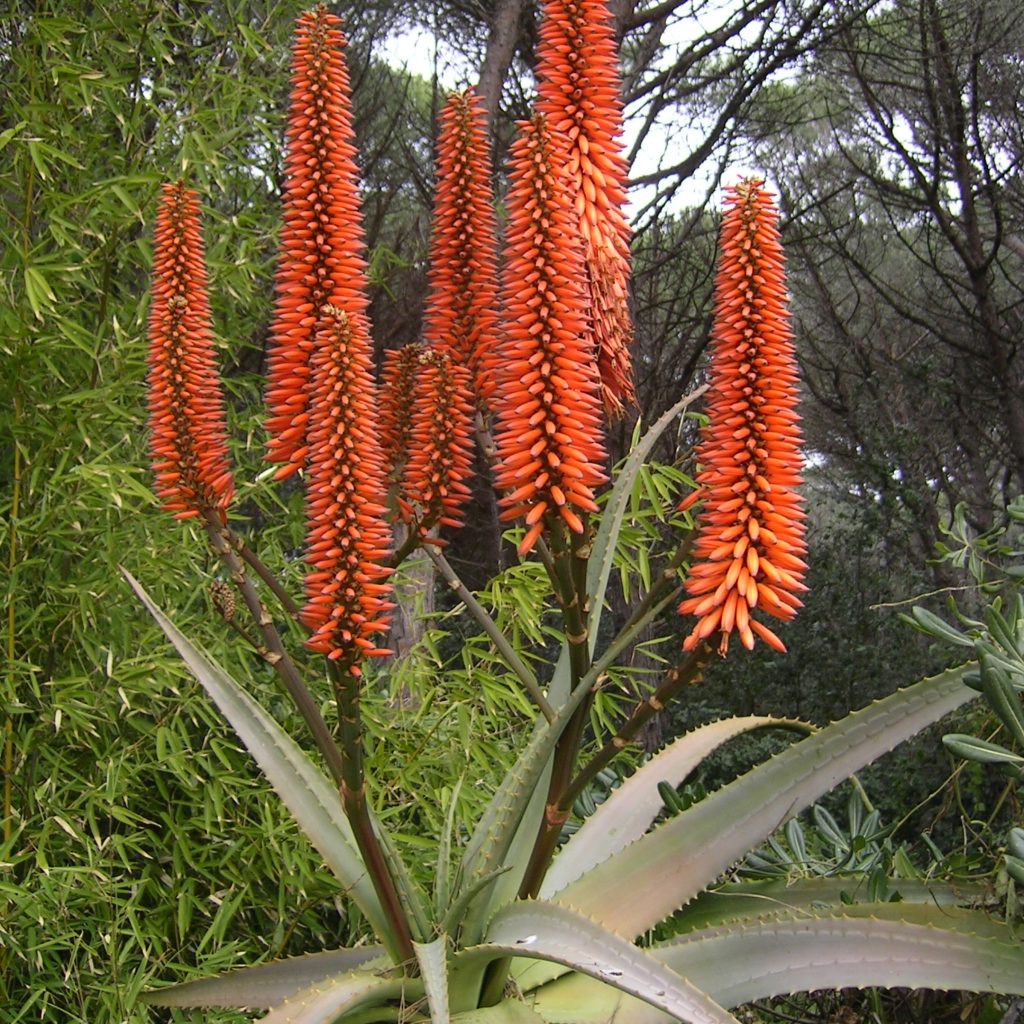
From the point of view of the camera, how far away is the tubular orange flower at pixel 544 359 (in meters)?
1.13

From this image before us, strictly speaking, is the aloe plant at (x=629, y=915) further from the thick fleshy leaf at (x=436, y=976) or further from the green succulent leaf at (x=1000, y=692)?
the green succulent leaf at (x=1000, y=692)

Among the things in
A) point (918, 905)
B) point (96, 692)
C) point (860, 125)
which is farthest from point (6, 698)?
point (860, 125)

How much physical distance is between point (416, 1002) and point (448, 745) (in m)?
0.86

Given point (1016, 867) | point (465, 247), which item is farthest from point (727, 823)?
point (465, 247)

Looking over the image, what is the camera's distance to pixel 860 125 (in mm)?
7082

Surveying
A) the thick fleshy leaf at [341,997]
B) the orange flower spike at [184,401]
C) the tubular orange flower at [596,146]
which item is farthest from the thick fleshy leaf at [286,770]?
the tubular orange flower at [596,146]

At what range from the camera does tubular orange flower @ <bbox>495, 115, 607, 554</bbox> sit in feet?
3.70

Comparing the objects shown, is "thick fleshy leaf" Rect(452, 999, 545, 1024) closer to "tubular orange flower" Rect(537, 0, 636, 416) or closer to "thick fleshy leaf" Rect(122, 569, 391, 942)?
"thick fleshy leaf" Rect(122, 569, 391, 942)

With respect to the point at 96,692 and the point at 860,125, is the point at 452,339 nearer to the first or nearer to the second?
the point at 96,692

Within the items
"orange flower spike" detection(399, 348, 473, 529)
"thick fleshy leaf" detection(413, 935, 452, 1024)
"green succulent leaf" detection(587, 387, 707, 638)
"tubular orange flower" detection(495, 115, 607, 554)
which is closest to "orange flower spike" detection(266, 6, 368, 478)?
"orange flower spike" detection(399, 348, 473, 529)

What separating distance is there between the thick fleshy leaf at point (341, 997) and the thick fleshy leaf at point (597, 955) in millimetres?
97

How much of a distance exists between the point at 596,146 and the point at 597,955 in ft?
2.78

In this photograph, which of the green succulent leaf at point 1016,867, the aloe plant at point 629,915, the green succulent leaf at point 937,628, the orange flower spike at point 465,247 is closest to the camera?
the green succulent leaf at point 1016,867

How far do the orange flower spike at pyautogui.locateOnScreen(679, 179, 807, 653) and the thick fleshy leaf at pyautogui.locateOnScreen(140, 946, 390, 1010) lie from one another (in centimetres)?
65
